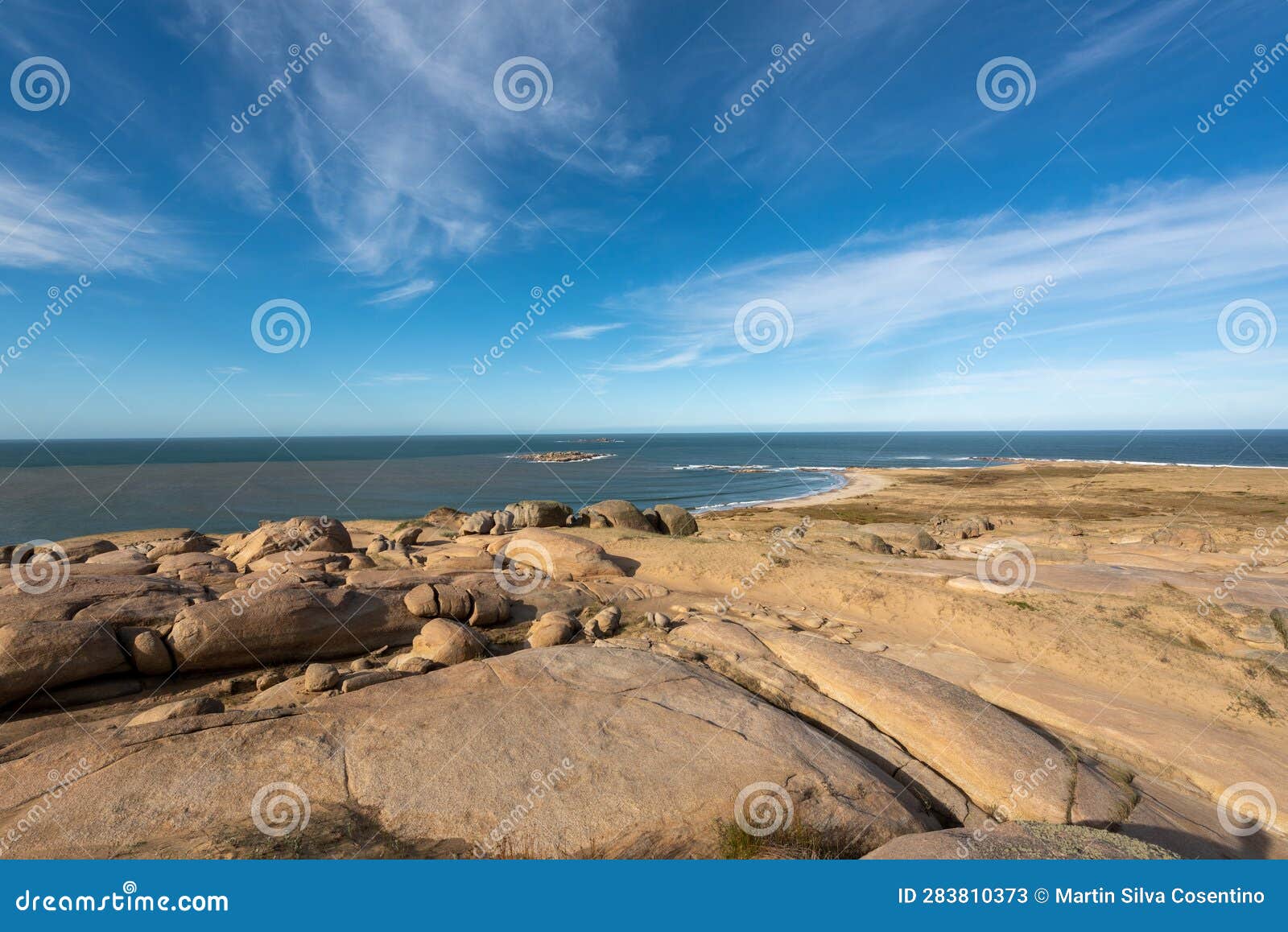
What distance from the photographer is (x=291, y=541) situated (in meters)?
16.8

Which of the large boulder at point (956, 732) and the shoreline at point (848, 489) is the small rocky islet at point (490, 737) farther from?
the shoreline at point (848, 489)

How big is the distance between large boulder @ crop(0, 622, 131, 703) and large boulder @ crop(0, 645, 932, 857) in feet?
5.79

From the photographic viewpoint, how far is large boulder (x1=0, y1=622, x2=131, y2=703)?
7.95 meters

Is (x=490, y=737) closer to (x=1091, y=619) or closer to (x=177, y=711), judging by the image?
(x=177, y=711)

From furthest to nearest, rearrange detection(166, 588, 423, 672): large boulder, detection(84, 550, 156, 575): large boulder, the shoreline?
the shoreline → detection(84, 550, 156, 575): large boulder → detection(166, 588, 423, 672): large boulder

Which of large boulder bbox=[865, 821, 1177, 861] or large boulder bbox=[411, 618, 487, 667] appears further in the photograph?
large boulder bbox=[411, 618, 487, 667]

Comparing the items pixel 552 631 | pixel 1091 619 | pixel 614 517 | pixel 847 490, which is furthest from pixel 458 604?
pixel 847 490

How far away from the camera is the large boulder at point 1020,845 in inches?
158

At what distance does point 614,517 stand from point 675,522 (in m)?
3.25

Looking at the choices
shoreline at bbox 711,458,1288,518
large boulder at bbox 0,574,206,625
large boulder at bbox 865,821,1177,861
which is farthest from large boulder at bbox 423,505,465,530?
large boulder at bbox 865,821,1177,861

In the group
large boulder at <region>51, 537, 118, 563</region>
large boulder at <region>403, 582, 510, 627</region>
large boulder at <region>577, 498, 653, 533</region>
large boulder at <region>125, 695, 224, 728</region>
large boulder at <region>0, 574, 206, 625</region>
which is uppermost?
large boulder at <region>577, 498, 653, 533</region>

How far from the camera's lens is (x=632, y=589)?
548 inches

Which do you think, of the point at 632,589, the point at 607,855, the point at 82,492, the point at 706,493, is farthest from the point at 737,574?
the point at 82,492

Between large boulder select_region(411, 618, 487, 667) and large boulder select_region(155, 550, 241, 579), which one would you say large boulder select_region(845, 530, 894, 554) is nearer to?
large boulder select_region(411, 618, 487, 667)
